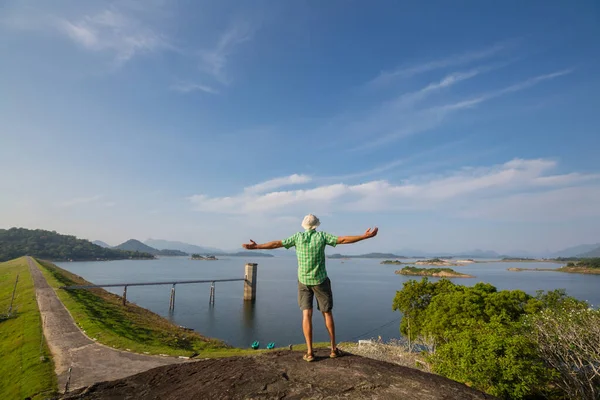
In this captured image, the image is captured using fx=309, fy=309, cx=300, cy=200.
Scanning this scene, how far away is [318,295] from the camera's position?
5438mm

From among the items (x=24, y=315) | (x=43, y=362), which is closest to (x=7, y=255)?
(x=24, y=315)

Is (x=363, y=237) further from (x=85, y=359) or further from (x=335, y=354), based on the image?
(x=85, y=359)

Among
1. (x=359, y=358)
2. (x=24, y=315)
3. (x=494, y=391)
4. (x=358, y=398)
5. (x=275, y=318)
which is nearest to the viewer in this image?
(x=358, y=398)

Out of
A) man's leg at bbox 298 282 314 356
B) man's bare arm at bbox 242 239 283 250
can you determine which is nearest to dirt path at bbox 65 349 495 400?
man's leg at bbox 298 282 314 356

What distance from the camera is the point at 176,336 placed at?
28.4 m

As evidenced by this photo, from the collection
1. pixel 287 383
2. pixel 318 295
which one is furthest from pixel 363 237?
pixel 287 383

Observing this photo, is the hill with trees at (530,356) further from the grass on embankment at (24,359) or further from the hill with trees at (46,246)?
the hill with trees at (46,246)

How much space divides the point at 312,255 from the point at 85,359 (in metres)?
17.9

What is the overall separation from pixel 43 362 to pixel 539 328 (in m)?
25.1

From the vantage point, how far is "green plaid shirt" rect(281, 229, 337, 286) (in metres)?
5.35

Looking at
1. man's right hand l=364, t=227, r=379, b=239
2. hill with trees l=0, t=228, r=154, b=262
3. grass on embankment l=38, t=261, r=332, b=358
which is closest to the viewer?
man's right hand l=364, t=227, r=379, b=239

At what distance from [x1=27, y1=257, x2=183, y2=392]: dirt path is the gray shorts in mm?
13101

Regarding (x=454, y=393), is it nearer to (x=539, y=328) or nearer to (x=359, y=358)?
(x=359, y=358)

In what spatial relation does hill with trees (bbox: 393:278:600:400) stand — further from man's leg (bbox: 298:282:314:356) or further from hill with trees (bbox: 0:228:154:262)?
hill with trees (bbox: 0:228:154:262)
